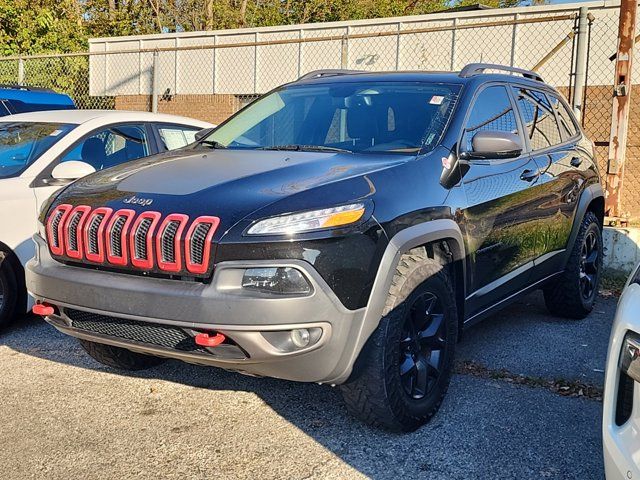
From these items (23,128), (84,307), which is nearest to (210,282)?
(84,307)

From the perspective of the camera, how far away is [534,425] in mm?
3482

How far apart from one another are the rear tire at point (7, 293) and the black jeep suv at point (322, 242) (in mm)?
1156

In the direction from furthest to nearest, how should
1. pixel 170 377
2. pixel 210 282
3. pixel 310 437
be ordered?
pixel 170 377
pixel 310 437
pixel 210 282

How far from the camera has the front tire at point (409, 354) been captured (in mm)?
3068

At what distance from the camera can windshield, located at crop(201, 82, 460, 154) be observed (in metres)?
3.84

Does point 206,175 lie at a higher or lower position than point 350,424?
higher

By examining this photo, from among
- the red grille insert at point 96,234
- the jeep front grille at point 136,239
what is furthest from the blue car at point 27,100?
the red grille insert at point 96,234

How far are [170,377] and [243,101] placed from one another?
11.6 m

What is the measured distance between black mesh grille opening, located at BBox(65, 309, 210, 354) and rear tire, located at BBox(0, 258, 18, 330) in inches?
67.4

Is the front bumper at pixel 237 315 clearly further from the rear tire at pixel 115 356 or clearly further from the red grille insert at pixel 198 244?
the rear tire at pixel 115 356

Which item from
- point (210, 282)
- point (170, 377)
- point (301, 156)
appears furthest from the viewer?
point (170, 377)

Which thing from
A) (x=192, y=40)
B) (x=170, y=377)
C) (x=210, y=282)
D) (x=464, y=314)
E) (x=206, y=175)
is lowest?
(x=170, y=377)

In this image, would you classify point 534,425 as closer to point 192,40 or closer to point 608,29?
point 608,29

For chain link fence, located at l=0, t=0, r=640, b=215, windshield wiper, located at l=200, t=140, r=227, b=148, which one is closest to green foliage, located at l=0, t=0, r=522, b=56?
chain link fence, located at l=0, t=0, r=640, b=215
